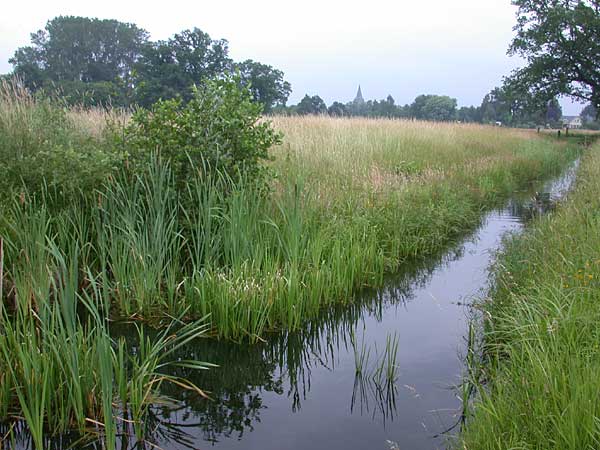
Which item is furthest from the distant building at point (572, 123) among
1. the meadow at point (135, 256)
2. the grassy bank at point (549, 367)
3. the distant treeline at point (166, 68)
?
the grassy bank at point (549, 367)

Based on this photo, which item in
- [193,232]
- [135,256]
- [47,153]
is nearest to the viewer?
[135,256]

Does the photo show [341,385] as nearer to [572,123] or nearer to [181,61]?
[181,61]

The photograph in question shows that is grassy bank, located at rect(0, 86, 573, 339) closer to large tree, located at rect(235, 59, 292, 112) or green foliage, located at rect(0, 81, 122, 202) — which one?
green foliage, located at rect(0, 81, 122, 202)

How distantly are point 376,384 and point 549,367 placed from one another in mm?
1426

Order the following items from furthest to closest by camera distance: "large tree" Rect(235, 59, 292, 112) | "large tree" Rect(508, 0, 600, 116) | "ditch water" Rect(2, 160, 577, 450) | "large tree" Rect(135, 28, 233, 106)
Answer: "large tree" Rect(235, 59, 292, 112)
"large tree" Rect(135, 28, 233, 106)
"large tree" Rect(508, 0, 600, 116)
"ditch water" Rect(2, 160, 577, 450)

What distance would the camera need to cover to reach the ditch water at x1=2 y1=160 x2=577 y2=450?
322 centimetres

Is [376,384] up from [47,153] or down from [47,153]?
down

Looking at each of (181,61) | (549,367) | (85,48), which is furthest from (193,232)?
(85,48)

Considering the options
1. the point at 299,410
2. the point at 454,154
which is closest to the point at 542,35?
the point at 454,154

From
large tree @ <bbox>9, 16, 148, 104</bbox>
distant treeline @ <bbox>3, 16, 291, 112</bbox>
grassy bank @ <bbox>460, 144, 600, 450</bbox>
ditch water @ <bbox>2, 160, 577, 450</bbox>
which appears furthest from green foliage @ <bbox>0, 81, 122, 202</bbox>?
large tree @ <bbox>9, 16, 148, 104</bbox>

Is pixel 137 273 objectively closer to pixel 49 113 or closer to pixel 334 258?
pixel 334 258

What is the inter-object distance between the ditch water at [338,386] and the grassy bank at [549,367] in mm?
401

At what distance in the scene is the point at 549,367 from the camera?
266cm

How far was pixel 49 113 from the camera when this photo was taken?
6.19 metres
